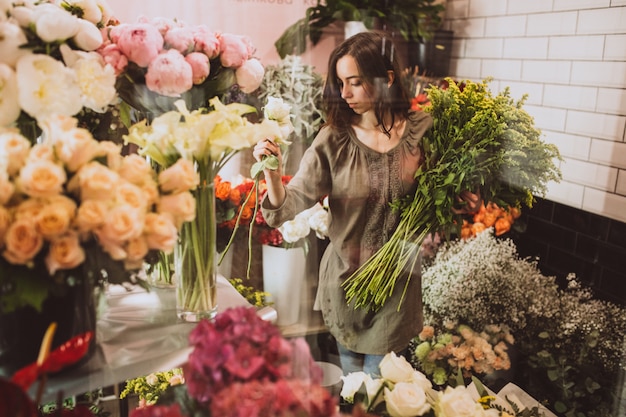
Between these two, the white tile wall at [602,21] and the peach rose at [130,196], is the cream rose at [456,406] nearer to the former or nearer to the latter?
the peach rose at [130,196]

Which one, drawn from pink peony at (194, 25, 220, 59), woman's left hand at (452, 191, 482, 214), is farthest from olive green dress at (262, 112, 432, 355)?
pink peony at (194, 25, 220, 59)

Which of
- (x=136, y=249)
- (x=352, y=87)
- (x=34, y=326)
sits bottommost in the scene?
(x=34, y=326)

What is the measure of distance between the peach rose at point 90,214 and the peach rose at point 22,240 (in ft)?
0.17

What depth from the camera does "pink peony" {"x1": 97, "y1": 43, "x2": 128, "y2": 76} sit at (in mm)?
944

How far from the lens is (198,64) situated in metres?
1.00

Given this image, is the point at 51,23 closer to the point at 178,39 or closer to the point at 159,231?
the point at 178,39

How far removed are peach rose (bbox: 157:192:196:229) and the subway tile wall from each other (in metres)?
1.08

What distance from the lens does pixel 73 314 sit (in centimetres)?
82

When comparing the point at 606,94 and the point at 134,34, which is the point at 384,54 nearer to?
the point at 134,34

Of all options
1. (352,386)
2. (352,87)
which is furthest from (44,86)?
(352,386)

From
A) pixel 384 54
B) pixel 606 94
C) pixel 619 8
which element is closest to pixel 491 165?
pixel 384 54

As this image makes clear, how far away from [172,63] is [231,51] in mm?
128

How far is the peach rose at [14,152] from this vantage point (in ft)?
2.37

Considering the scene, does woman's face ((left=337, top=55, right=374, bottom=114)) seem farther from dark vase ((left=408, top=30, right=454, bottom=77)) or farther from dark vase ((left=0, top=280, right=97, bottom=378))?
dark vase ((left=0, top=280, right=97, bottom=378))
